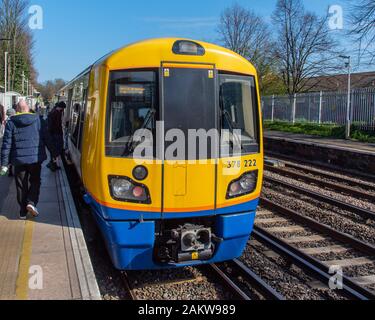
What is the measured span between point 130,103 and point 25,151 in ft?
8.33

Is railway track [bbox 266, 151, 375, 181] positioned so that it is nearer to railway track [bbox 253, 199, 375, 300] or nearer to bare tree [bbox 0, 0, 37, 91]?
railway track [bbox 253, 199, 375, 300]

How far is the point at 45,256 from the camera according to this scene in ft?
16.8

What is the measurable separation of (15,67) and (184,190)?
144 ft

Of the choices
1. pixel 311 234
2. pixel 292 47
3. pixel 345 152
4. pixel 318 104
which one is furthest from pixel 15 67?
pixel 311 234

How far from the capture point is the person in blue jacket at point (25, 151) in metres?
6.50

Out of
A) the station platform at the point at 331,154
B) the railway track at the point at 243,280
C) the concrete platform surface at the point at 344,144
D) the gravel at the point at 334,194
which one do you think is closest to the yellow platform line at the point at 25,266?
the railway track at the point at 243,280

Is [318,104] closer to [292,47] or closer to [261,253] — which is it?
[292,47]

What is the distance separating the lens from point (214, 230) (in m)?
5.02

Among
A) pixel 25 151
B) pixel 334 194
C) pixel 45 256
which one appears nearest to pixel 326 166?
pixel 334 194

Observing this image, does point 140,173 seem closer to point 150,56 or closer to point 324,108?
point 150,56

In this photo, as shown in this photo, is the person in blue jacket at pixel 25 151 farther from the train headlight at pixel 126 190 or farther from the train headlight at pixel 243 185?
the train headlight at pixel 243 185

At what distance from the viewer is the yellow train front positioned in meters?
4.66

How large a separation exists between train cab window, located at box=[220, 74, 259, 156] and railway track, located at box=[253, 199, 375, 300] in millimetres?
1778

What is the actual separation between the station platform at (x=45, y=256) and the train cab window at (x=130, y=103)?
5.03 ft
